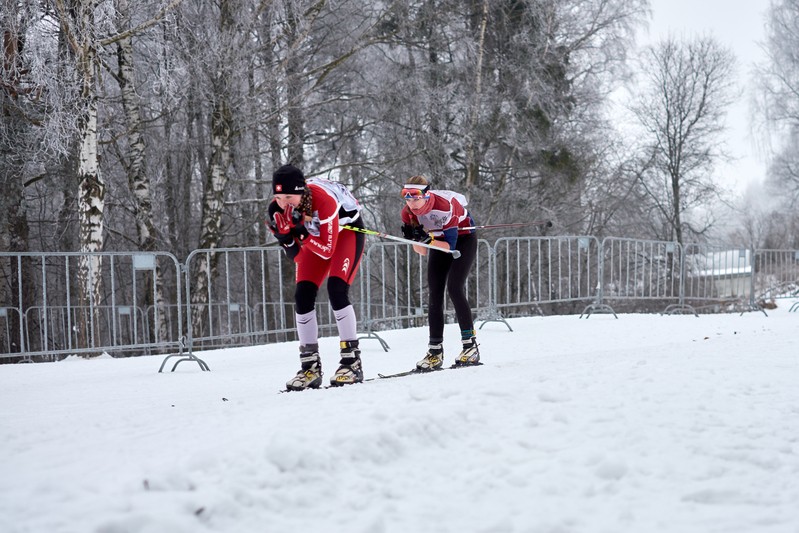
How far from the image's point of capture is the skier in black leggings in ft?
21.5

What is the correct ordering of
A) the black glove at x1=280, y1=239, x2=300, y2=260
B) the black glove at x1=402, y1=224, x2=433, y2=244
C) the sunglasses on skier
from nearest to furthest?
1. the black glove at x1=280, y1=239, x2=300, y2=260
2. the sunglasses on skier
3. the black glove at x1=402, y1=224, x2=433, y2=244

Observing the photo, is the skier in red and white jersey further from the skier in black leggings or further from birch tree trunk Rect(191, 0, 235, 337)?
birch tree trunk Rect(191, 0, 235, 337)

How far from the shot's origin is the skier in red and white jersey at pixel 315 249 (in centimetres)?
536

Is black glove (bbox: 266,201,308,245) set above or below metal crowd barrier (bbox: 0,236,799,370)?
above

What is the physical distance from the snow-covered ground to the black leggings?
1379 millimetres

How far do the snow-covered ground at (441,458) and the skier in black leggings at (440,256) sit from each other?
4.47ft

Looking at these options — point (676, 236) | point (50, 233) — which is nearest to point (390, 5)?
point (50, 233)

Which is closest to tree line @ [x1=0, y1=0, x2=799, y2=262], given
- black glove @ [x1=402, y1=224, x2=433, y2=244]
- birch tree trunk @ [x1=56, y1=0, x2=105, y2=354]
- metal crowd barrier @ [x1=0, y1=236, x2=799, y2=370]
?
birch tree trunk @ [x1=56, y1=0, x2=105, y2=354]

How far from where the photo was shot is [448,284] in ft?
22.1

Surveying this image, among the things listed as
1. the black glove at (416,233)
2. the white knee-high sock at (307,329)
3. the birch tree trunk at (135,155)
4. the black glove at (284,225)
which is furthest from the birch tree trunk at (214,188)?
the black glove at (284,225)

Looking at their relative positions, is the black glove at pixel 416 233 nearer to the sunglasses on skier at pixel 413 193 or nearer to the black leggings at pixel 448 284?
the black leggings at pixel 448 284

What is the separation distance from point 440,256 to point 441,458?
3.75 m

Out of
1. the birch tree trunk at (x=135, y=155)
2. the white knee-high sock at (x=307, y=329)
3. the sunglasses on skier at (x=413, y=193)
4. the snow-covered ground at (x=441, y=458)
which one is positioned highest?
the birch tree trunk at (x=135, y=155)

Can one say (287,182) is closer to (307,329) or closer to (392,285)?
(307,329)
